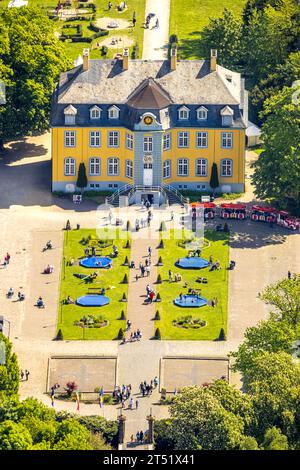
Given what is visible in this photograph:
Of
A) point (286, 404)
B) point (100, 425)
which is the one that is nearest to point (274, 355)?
point (286, 404)
